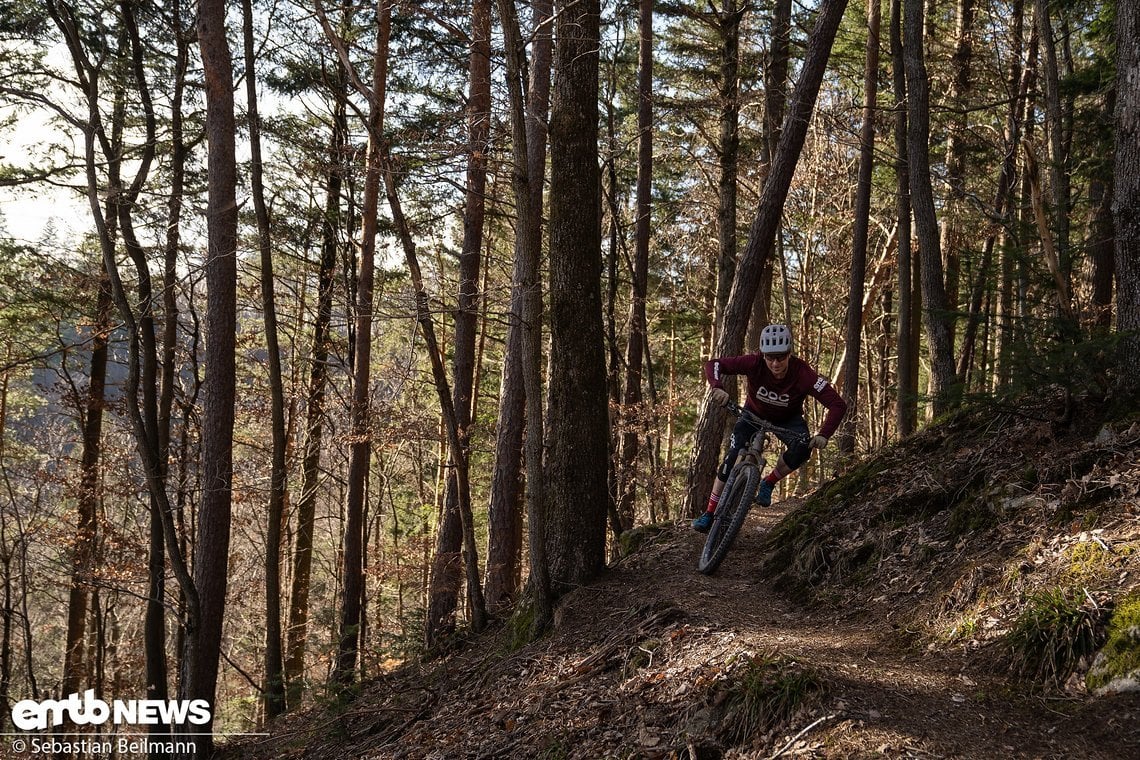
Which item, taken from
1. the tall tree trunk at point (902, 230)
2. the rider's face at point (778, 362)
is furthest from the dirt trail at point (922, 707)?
the tall tree trunk at point (902, 230)

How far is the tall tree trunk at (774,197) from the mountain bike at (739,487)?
8.30 ft

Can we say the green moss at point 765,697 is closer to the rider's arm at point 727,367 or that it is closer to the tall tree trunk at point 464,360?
the rider's arm at point 727,367

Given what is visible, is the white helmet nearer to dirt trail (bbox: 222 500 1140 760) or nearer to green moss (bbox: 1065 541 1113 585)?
dirt trail (bbox: 222 500 1140 760)

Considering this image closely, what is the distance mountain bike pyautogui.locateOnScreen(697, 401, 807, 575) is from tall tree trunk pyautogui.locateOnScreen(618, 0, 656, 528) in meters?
5.82

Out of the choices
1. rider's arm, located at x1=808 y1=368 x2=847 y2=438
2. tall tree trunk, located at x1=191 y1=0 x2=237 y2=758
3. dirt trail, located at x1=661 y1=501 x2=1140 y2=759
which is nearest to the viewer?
dirt trail, located at x1=661 y1=501 x2=1140 y2=759

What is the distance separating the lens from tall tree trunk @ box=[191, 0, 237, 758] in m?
9.02

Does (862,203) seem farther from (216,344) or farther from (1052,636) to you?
(1052,636)

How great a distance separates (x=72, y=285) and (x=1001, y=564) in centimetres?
1632

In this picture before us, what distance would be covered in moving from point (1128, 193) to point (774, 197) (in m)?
3.84

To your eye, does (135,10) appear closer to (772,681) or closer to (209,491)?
(209,491)

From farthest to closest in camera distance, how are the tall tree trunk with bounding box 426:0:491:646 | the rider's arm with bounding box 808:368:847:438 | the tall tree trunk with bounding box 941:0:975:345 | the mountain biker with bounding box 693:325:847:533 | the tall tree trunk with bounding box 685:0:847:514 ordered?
1. the tall tree trunk with bounding box 941:0:975:345
2. the tall tree trunk with bounding box 426:0:491:646
3. the tall tree trunk with bounding box 685:0:847:514
4. the mountain biker with bounding box 693:325:847:533
5. the rider's arm with bounding box 808:368:847:438

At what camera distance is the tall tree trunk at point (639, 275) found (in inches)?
510

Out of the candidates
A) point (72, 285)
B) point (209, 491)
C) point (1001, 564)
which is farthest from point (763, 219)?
point (72, 285)

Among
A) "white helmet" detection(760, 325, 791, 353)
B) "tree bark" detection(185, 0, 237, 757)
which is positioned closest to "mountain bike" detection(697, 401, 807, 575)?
"white helmet" detection(760, 325, 791, 353)
